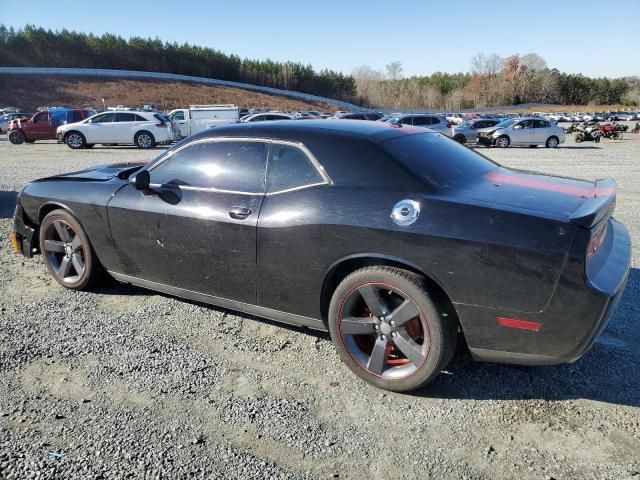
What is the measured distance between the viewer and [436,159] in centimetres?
325

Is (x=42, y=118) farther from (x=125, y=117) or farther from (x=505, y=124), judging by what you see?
(x=505, y=124)

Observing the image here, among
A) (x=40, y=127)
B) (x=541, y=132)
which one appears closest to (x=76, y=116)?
(x=40, y=127)

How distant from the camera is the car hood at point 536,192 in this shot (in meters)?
2.66

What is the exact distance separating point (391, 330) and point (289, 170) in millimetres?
1243

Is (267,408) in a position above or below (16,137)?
below

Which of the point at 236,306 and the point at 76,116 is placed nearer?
the point at 236,306

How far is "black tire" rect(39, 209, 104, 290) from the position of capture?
13.7ft

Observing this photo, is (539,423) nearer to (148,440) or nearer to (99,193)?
(148,440)

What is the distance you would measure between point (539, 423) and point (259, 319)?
213cm

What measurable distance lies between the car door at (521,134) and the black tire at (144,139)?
1643cm

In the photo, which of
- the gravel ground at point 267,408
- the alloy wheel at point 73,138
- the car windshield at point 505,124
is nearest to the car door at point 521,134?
the car windshield at point 505,124

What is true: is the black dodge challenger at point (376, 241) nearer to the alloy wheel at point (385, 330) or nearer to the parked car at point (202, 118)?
the alloy wheel at point (385, 330)

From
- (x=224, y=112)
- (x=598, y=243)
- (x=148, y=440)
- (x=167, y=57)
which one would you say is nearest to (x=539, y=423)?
(x=598, y=243)

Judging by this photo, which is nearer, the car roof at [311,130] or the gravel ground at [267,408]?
the gravel ground at [267,408]
